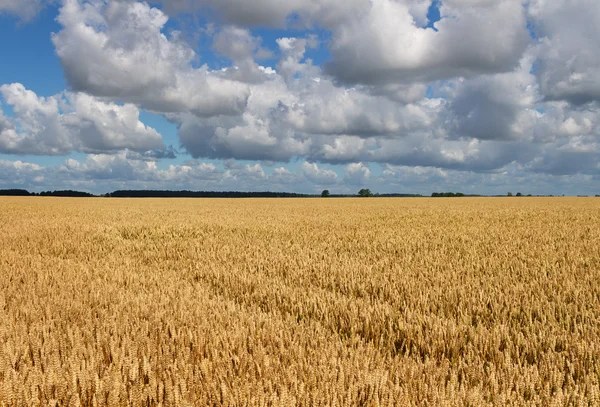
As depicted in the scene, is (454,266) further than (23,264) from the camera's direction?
No

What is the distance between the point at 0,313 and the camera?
4734mm

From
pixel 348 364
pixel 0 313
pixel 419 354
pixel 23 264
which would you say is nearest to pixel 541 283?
pixel 419 354

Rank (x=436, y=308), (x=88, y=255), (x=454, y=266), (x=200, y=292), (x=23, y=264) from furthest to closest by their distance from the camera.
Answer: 1. (x=88, y=255)
2. (x=23, y=264)
3. (x=454, y=266)
4. (x=200, y=292)
5. (x=436, y=308)

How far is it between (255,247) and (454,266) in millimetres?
4518

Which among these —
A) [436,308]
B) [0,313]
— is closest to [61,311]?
[0,313]

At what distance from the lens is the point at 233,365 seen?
10.8ft

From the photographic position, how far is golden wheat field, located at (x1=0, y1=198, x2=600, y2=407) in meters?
2.81

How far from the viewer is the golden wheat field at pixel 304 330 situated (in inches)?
111

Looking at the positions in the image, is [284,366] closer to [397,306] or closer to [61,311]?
[397,306]

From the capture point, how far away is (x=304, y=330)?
421 cm

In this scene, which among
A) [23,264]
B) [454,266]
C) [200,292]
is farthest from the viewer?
[23,264]

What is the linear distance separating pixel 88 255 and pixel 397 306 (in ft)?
24.8

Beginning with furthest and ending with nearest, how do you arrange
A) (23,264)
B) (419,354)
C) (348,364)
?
(23,264)
(419,354)
(348,364)

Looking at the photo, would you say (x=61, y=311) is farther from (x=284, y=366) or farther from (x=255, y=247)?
(x=255, y=247)
